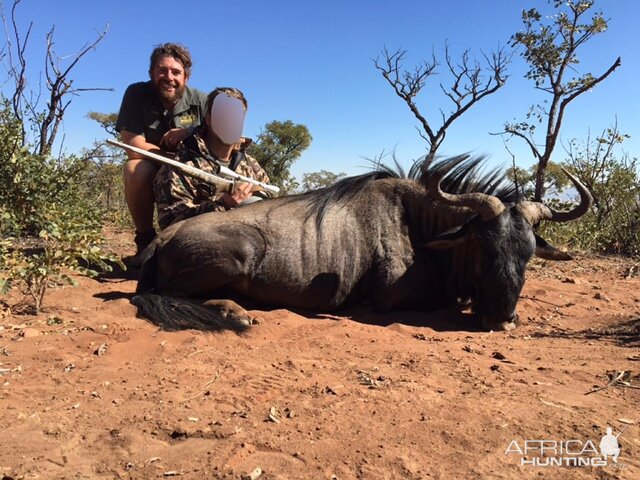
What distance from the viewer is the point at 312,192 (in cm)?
498

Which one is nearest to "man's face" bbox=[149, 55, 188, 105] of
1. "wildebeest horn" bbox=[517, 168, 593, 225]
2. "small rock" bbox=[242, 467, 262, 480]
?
"wildebeest horn" bbox=[517, 168, 593, 225]

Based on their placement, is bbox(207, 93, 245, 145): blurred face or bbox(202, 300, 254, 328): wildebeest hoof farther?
bbox(207, 93, 245, 145): blurred face

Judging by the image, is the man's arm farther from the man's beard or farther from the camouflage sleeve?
the man's beard

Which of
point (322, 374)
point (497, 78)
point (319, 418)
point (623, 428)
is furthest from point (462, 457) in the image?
point (497, 78)

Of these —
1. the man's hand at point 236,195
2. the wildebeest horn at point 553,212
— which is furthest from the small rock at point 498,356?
the man's hand at point 236,195

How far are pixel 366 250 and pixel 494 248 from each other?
108cm

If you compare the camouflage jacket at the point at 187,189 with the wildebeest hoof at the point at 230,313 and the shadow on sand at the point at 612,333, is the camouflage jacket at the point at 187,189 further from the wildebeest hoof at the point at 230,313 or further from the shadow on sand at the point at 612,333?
the shadow on sand at the point at 612,333

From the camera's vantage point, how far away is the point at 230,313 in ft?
12.5

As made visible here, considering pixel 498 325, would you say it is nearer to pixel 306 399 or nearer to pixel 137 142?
pixel 306 399

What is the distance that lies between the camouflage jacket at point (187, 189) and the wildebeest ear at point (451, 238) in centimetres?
193

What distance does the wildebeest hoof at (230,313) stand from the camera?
11.9 feet

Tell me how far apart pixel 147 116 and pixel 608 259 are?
626cm

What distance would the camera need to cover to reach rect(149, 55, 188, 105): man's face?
5246mm

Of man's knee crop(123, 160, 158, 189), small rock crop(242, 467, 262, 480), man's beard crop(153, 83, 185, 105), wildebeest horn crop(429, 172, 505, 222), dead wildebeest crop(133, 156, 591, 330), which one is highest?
man's beard crop(153, 83, 185, 105)
